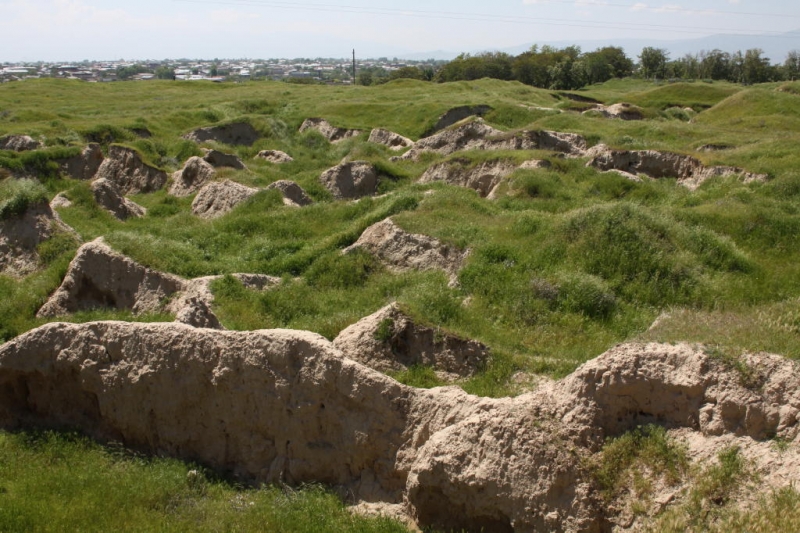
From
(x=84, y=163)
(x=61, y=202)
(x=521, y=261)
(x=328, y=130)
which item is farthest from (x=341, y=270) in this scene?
(x=328, y=130)

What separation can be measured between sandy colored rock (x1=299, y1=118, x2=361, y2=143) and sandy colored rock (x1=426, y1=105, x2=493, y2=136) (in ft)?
14.2

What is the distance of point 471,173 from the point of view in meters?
23.3

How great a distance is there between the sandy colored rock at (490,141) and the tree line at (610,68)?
155ft

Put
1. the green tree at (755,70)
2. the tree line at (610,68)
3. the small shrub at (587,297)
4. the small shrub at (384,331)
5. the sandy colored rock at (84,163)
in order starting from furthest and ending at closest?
1. the green tree at (755,70)
2. the tree line at (610,68)
3. the sandy colored rock at (84,163)
4. the small shrub at (587,297)
5. the small shrub at (384,331)

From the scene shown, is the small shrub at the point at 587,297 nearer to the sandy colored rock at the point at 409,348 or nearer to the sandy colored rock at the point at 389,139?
the sandy colored rock at the point at 409,348

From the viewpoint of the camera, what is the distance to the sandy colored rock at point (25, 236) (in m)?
16.0

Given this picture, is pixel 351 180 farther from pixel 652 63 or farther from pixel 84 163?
pixel 652 63

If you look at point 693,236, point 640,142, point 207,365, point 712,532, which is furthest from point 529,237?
point 640,142

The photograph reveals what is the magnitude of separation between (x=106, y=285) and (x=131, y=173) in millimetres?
14071

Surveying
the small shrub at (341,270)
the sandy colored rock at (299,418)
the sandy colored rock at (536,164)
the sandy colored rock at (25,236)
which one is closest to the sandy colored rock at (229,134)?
the sandy colored rock at (25,236)

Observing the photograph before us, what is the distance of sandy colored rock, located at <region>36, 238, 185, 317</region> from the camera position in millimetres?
13258

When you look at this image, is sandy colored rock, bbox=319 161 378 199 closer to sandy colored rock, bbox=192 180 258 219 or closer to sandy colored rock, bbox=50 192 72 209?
sandy colored rock, bbox=192 180 258 219

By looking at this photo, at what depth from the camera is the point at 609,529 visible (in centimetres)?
659

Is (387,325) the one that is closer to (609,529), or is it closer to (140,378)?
(140,378)
